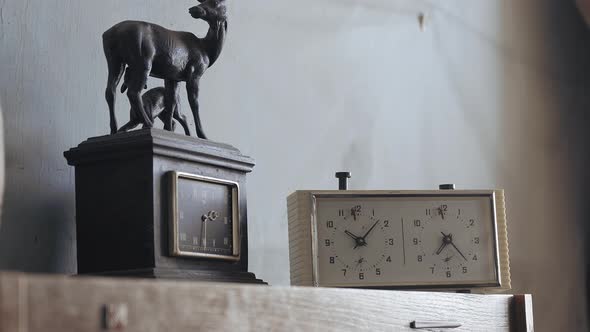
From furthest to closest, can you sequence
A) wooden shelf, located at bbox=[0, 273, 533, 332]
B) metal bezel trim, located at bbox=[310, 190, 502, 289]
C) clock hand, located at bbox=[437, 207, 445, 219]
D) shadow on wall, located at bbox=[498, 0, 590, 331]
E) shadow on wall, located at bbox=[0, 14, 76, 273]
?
shadow on wall, located at bbox=[498, 0, 590, 331] < clock hand, located at bbox=[437, 207, 445, 219] < metal bezel trim, located at bbox=[310, 190, 502, 289] < shadow on wall, located at bbox=[0, 14, 76, 273] < wooden shelf, located at bbox=[0, 273, 533, 332]

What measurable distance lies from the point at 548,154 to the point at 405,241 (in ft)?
3.40

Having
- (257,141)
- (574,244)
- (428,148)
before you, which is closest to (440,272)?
(257,141)

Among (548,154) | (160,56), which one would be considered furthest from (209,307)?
(548,154)

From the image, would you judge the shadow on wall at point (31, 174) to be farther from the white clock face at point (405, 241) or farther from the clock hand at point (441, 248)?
the clock hand at point (441, 248)

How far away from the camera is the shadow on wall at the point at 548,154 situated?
7.48ft

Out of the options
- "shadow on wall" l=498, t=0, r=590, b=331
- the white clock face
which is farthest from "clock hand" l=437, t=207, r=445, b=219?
"shadow on wall" l=498, t=0, r=590, b=331

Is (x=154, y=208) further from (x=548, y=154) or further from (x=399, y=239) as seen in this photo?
(x=548, y=154)

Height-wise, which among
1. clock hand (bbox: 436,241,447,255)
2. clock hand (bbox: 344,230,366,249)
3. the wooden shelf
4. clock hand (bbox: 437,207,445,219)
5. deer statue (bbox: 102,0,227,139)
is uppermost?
deer statue (bbox: 102,0,227,139)

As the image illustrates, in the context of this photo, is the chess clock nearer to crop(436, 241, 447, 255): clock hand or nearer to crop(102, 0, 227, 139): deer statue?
crop(436, 241, 447, 255): clock hand

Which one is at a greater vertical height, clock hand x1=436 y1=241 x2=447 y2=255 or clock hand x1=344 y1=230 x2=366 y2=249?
clock hand x1=344 y1=230 x2=366 y2=249

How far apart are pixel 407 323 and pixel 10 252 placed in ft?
1.83

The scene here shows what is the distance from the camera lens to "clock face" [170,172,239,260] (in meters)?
1.21

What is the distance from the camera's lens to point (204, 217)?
4.14 ft

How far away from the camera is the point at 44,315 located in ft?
2.55
